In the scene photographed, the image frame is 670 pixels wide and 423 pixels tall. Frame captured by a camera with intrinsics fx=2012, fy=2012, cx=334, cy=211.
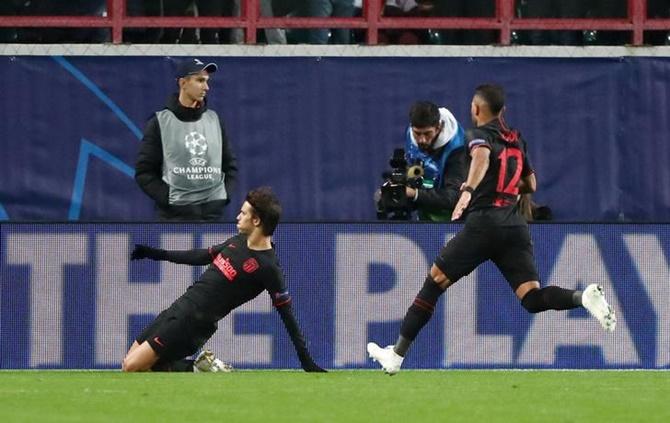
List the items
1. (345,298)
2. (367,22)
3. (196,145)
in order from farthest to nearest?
(367,22)
(196,145)
(345,298)

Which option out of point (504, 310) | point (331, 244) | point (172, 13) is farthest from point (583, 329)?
point (172, 13)

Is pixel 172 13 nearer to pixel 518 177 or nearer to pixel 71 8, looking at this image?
pixel 71 8

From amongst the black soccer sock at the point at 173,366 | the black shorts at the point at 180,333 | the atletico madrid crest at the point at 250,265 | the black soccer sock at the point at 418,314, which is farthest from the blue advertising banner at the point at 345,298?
the black soccer sock at the point at 418,314

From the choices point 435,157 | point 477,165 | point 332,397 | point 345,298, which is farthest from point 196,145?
point 332,397

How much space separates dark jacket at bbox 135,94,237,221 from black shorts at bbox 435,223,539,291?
3.01m

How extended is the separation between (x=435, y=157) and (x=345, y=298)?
4.17 feet

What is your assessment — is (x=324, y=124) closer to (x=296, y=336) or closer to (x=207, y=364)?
(x=207, y=364)

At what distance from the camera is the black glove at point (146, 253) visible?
1394 centimetres

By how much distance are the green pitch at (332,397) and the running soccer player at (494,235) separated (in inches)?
19.7

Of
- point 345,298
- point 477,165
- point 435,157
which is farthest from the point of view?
point 345,298

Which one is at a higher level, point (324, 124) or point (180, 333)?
point (324, 124)

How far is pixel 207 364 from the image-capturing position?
1430cm

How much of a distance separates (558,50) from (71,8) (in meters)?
4.43

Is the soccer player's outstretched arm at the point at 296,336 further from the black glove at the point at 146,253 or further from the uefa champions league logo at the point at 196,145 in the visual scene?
the uefa champions league logo at the point at 196,145
